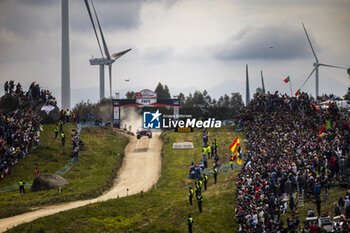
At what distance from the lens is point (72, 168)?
185ft

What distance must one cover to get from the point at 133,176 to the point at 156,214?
18.0 meters

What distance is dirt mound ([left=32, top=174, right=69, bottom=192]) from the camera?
157ft

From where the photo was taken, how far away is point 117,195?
1831 inches

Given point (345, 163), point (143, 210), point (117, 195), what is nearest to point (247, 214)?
point (345, 163)

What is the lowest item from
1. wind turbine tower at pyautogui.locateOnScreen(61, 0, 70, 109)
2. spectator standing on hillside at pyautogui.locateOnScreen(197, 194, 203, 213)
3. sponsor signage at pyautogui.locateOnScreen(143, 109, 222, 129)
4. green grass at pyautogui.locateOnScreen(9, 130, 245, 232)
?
green grass at pyautogui.locateOnScreen(9, 130, 245, 232)

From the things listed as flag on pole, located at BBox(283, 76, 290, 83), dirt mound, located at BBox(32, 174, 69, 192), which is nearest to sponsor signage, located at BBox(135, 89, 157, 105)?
flag on pole, located at BBox(283, 76, 290, 83)

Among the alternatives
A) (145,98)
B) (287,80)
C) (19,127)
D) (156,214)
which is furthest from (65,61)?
(156,214)

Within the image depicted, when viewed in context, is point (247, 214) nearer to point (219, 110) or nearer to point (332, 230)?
point (332, 230)

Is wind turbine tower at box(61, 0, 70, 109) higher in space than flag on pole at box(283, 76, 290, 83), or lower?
higher

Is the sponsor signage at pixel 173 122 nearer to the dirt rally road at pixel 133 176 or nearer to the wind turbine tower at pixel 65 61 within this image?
the dirt rally road at pixel 133 176

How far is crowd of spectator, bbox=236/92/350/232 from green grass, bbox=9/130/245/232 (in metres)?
2.42

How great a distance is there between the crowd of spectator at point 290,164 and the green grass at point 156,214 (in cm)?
242

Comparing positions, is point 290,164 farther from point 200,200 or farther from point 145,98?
point 145,98

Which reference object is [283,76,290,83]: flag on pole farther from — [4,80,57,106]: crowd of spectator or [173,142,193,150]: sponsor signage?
[4,80,57,106]: crowd of spectator
